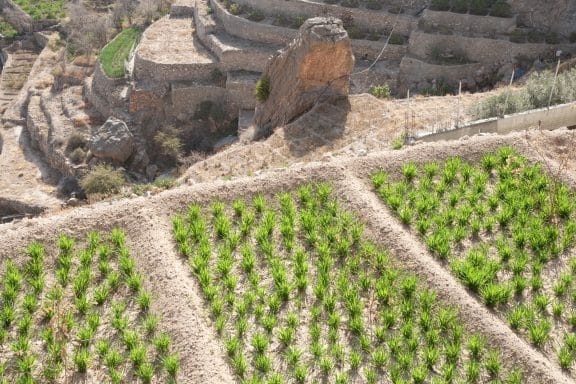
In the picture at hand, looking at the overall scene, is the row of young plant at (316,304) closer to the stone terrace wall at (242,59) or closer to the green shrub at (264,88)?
the green shrub at (264,88)

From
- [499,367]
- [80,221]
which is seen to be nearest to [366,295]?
[499,367]

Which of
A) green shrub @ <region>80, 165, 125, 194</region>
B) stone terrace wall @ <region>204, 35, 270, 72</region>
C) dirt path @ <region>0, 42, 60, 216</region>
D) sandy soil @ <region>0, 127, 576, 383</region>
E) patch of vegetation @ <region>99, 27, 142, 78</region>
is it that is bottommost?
dirt path @ <region>0, 42, 60, 216</region>

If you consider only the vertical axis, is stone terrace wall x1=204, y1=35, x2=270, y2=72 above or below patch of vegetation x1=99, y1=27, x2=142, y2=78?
above

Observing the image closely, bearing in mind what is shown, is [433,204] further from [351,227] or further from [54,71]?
[54,71]

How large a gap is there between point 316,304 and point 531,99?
9.00 metres

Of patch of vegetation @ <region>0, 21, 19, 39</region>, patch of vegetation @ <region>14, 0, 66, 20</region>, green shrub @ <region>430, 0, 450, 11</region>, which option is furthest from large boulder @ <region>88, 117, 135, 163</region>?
patch of vegetation @ <region>0, 21, 19, 39</region>

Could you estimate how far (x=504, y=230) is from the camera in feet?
31.2

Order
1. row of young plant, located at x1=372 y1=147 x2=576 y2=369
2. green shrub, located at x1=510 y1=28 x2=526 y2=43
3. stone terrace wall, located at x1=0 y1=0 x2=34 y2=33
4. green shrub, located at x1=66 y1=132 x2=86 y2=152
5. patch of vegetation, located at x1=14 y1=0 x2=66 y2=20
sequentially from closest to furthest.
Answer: row of young plant, located at x1=372 y1=147 x2=576 y2=369
green shrub, located at x1=510 y1=28 x2=526 y2=43
green shrub, located at x1=66 y1=132 x2=86 y2=152
stone terrace wall, located at x1=0 y1=0 x2=34 y2=33
patch of vegetation, located at x1=14 y1=0 x2=66 y2=20

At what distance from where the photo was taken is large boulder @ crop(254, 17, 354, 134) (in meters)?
14.9

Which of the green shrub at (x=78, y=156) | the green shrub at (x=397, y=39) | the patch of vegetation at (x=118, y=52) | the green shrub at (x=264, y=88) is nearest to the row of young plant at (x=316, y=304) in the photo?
the green shrub at (x=264, y=88)

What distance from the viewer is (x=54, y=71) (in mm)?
30016

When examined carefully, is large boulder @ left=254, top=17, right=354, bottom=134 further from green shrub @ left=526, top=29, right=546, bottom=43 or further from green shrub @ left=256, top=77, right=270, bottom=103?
green shrub @ left=526, top=29, right=546, bottom=43

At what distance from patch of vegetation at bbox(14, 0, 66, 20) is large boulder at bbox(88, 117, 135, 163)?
A: 60.9ft

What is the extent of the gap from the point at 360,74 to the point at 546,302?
18562 mm
